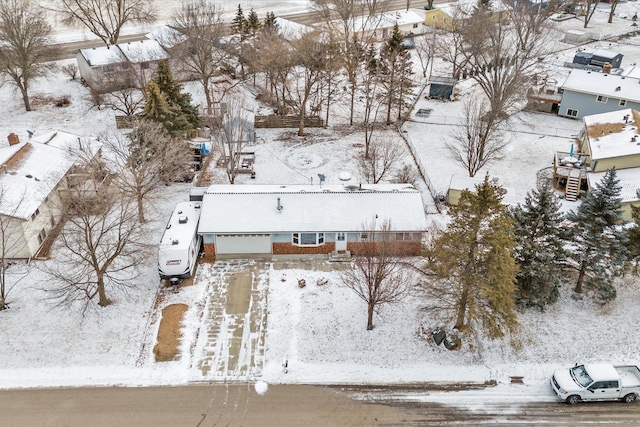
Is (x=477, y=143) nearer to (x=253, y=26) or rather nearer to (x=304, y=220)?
(x=304, y=220)

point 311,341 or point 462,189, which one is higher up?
point 462,189

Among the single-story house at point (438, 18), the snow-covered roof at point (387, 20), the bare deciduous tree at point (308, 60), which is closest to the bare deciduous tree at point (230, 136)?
the bare deciduous tree at point (308, 60)

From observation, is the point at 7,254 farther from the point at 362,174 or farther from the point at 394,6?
the point at 394,6

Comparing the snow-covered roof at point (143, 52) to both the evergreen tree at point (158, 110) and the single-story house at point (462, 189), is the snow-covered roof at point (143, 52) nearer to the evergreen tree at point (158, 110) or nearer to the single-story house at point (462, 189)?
the evergreen tree at point (158, 110)

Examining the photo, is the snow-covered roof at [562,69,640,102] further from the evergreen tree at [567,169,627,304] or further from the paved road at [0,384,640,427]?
the paved road at [0,384,640,427]

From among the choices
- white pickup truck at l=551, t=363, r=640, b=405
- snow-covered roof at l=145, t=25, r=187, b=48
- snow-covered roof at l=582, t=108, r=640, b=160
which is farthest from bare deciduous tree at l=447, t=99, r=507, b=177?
snow-covered roof at l=145, t=25, r=187, b=48

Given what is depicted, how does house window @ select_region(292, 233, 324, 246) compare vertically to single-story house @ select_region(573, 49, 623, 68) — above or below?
below

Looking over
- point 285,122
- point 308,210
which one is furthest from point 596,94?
point 308,210
